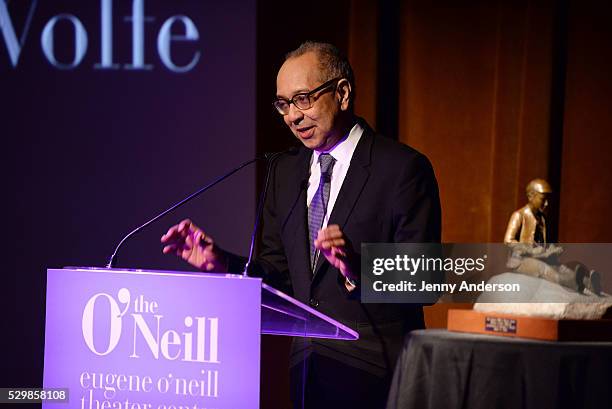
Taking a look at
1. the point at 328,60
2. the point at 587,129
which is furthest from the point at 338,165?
the point at 587,129

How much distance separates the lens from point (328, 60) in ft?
8.23

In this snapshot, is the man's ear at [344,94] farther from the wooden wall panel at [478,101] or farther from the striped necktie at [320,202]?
the wooden wall panel at [478,101]

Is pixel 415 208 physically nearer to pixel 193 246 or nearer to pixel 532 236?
pixel 193 246

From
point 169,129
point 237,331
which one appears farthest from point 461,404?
point 169,129

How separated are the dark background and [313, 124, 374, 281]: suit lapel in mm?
1530

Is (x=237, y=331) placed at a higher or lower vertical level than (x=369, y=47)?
lower

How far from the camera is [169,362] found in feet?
5.98

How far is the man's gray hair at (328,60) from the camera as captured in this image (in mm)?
2496

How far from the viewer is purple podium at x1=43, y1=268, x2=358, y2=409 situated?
70.6 inches

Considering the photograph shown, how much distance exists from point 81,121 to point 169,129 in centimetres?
43

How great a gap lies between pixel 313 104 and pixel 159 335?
0.94 m

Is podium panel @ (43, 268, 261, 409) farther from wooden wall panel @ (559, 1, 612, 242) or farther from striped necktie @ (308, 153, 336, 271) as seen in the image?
wooden wall panel @ (559, 1, 612, 242)

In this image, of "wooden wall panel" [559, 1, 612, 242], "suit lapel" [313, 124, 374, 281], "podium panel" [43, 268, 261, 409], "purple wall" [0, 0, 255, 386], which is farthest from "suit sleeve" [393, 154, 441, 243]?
"wooden wall panel" [559, 1, 612, 242]

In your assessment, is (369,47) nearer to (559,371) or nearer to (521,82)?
(521,82)
